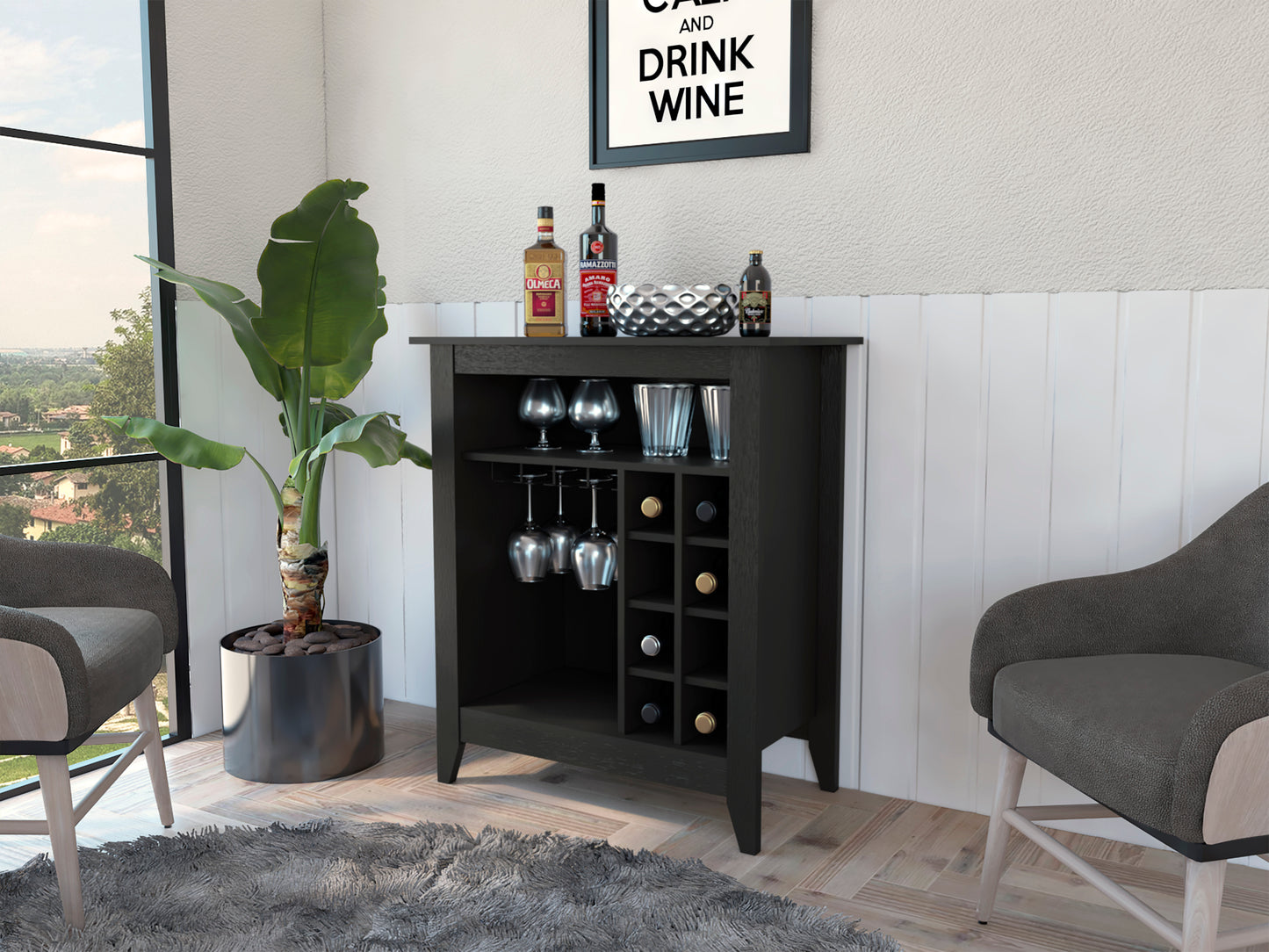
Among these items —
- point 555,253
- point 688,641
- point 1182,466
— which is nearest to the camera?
point 1182,466

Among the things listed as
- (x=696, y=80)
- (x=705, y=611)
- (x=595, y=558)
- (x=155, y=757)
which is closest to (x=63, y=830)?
(x=155, y=757)

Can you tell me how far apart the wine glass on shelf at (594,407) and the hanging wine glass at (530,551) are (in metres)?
0.18

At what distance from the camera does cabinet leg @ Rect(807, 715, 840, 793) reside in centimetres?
254

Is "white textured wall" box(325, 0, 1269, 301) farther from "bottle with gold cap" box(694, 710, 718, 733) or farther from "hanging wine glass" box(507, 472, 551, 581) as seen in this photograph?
"bottle with gold cap" box(694, 710, 718, 733)

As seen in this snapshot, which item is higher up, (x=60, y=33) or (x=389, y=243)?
(x=60, y=33)

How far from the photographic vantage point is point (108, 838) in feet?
7.48

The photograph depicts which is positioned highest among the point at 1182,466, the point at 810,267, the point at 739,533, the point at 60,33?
the point at 60,33

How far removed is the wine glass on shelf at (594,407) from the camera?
2.47 meters

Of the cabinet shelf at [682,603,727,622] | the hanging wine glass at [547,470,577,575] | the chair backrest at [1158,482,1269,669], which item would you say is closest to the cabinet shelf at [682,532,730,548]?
the cabinet shelf at [682,603,727,622]

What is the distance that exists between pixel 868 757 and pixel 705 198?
1438mm

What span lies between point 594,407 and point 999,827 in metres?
1.23

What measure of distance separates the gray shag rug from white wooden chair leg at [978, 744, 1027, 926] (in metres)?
0.23

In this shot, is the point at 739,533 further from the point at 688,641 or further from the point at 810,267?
the point at 810,267

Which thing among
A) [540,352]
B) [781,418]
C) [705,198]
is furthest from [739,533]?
[705,198]
